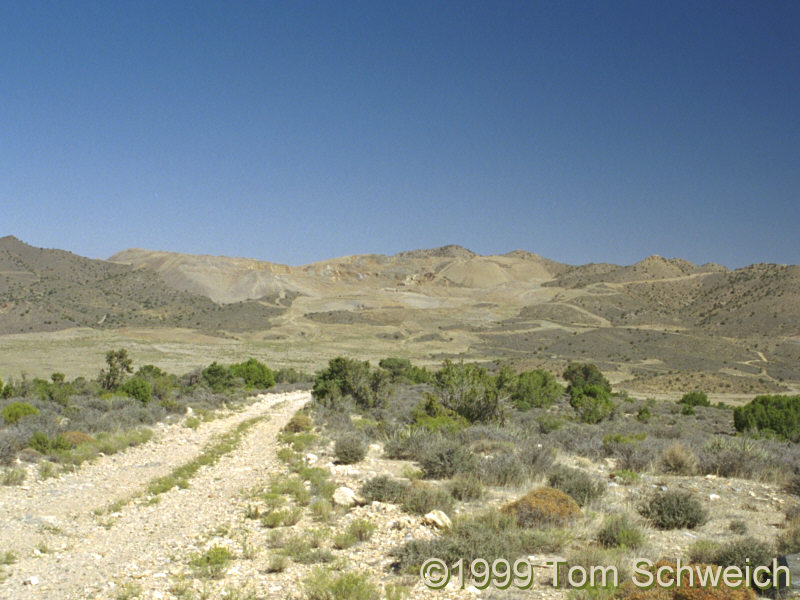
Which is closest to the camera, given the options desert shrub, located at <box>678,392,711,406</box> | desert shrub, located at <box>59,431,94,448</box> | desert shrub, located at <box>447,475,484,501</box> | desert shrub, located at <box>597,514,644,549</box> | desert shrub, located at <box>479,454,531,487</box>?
desert shrub, located at <box>597,514,644,549</box>

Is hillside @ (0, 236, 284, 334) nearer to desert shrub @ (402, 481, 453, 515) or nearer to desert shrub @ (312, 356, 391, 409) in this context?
desert shrub @ (312, 356, 391, 409)

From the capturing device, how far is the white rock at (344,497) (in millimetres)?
9875

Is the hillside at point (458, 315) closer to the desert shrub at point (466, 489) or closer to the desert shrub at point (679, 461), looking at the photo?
the desert shrub at point (679, 461)

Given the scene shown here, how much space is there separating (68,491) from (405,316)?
359 feet

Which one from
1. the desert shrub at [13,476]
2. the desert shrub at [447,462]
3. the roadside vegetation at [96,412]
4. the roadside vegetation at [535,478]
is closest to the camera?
the roadside vegetation at [535,478]

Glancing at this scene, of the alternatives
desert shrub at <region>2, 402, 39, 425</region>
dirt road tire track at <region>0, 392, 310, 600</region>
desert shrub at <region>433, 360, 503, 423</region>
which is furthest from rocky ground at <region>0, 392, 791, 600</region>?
desert shrub at <region>433, 360, 503, 423</region>

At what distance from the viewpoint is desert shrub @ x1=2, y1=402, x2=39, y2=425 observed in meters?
17.2

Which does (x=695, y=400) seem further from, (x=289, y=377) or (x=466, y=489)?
(x=466, y=489)

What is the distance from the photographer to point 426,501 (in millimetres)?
9211

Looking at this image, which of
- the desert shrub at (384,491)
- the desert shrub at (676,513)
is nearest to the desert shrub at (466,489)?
the desert shrub at (384,491)

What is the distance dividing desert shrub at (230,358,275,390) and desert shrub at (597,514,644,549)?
33.9 meters

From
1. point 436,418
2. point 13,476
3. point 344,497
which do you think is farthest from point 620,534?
point 13,476

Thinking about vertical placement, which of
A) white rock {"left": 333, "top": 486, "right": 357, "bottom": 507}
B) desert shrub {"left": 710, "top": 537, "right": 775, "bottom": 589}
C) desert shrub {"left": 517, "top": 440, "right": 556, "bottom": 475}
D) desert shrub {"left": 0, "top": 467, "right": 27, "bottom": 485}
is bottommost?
desert shrub {"left": 0, "top": 467, "right": 27, "bottom": 485}

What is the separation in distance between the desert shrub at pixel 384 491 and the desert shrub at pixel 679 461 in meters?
5.92
